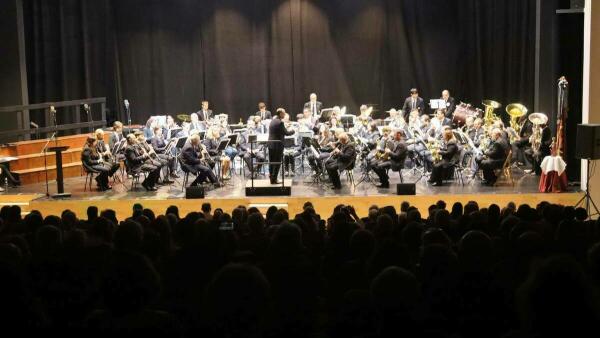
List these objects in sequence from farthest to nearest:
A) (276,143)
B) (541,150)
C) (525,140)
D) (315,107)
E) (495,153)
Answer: (315,107), (525,140), (541,150), (276,143), (495,153)

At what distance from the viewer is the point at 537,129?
1493 cm

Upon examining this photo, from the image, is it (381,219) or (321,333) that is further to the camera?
(381,219)

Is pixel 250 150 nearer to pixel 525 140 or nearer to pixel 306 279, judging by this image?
pixel 525 140

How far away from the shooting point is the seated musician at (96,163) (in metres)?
14.4

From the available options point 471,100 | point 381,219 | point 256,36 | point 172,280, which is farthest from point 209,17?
point 172,280

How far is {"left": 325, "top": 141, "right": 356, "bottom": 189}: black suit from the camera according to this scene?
14.1m

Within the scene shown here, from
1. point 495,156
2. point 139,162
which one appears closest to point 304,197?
point 139,162

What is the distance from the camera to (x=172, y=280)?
5496mm

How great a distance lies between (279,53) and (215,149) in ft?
24.8

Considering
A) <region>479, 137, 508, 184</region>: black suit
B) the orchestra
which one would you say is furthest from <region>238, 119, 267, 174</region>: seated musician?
<region>479, 137, 508, 184</region>: black suit

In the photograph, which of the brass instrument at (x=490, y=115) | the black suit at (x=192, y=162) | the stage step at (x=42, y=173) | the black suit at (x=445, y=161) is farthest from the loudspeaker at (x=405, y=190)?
the stage step at (x=42, y=173)

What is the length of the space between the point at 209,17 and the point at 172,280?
1715 centimetres

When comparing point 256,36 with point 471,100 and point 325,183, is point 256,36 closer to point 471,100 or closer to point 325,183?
point 471,100

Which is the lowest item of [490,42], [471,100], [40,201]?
[40,201]
